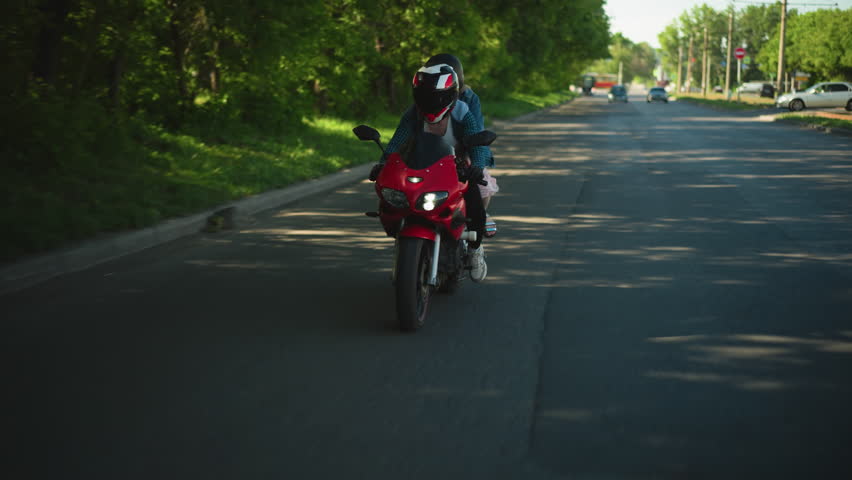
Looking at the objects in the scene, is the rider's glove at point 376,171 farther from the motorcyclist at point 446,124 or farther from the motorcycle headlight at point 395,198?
the motorcycle headlight at point 395,198

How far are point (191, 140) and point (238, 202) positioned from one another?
406cm

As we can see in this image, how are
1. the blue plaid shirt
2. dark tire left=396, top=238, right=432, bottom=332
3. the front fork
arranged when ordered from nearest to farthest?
dark tire left=396, top=238, right=432, bottom=332
the front fork
the blue plaid shirt

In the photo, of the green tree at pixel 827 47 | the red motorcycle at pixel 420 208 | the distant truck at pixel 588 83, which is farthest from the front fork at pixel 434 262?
the distant truck at pixel 588 83

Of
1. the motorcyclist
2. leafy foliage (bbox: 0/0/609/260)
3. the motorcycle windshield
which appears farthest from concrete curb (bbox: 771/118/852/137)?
the motorcycle windshield

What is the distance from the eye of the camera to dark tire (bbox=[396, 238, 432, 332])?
18.1 ft

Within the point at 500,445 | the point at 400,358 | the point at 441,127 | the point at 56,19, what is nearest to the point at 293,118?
the point at 56,19

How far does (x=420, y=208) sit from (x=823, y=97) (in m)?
52.0

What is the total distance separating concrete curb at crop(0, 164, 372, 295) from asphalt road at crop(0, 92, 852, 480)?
20 cm

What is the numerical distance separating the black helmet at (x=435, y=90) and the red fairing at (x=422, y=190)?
1.11 ft

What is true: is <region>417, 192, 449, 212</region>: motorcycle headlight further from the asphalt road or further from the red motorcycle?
the asphalt road

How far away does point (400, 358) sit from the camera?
5.20 metres

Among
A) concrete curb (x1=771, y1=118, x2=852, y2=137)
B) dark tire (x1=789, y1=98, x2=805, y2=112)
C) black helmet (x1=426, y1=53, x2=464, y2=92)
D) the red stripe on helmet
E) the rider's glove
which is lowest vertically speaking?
dark tire (x1=789, y1=98, x2=805, y2=112)

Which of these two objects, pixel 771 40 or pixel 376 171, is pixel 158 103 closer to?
pixel 376 171

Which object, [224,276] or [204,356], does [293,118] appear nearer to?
[224,276]
